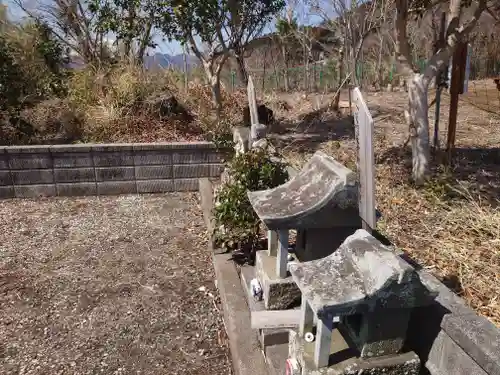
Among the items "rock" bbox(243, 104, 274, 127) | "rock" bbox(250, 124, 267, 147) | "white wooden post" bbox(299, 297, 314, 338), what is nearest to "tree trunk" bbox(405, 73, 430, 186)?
"rock" bbox(250, 124, 267, 147)

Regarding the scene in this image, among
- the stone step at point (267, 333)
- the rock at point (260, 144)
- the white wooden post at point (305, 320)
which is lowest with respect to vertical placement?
the stone step at point (267, 333)

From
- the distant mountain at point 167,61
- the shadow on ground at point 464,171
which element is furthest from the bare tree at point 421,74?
the distant mountain at point 167,61

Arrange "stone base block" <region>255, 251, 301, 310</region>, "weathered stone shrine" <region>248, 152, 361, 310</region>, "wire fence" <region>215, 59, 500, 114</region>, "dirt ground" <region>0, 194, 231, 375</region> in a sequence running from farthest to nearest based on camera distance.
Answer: "wire fence" <region>215, 59, 500, 114</region>
"dirt ground" <region>0, 194, 231, 375</region>
"stone base block" <region>255, 251, 301, 310</region>
"weathered stone shrine" <region>248, 152, 361, 310</region>

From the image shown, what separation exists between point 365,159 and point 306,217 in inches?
17.9

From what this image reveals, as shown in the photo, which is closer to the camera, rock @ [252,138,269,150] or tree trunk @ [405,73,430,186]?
rock @ [252,138,269,150]

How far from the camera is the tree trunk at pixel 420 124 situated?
12.6 ft

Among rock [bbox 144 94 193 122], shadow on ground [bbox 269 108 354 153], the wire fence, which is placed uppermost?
the wire fence

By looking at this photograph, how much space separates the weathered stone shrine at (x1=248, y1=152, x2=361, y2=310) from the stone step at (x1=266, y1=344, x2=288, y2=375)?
225 millimetres

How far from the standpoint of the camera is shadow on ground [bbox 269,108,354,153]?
6.05 meters

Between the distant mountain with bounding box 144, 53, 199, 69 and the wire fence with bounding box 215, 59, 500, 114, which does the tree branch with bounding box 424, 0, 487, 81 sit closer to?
the distant mountain with bounding box 144, 53, 199, 69

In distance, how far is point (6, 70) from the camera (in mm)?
5547

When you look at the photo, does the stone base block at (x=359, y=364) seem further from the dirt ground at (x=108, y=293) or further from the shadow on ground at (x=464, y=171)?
the shadow on ground at (x=464, y=171)

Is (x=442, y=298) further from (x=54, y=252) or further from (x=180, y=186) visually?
(x=180, y=186)

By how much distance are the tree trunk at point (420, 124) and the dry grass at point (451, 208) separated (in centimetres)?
17
